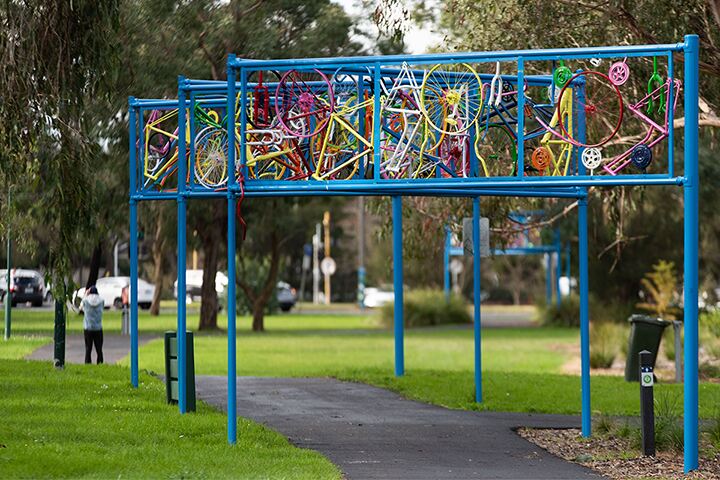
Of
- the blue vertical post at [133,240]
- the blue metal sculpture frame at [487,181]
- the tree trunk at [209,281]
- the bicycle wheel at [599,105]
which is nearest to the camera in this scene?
the blue metal sculpture frame at [487,181]

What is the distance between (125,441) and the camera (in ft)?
44.4

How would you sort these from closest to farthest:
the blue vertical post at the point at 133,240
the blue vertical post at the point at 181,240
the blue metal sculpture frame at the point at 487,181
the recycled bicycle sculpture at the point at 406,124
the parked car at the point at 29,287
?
the blue metal sculpture frame at the point at 487,181 → the recycled bicycle sculpture at the point at 406,124 → the blue vertical post at the point at 181,240 → the blue vertical post at the point at 133,240 → the parked car at the point at 29,287

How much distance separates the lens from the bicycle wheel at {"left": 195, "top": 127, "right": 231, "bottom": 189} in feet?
51.8

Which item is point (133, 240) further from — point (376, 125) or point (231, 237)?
point (376, 125)

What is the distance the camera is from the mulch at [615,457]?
506 inches

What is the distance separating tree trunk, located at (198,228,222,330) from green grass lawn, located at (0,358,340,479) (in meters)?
21.8

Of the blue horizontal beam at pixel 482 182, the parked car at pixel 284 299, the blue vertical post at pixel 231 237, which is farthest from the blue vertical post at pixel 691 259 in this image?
the parked car at pixel 284 299

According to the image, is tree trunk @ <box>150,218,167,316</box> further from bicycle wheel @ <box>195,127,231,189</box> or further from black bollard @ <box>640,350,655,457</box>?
black bollard @ <box>640,350,655,457</box>

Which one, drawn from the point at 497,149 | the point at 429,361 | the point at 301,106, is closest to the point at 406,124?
the point at 301,106

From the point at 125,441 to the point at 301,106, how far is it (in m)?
3.69

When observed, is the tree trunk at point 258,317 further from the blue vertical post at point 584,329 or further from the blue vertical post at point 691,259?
the blue vertical post at point 691,259

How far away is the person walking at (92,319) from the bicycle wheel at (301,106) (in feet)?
34.4

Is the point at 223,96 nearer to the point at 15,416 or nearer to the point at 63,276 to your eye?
the point at 63,276

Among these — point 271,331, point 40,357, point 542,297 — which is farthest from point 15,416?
point 542,297
